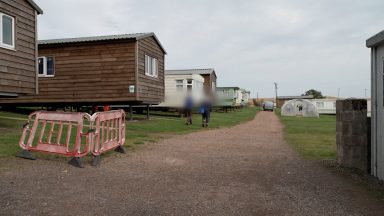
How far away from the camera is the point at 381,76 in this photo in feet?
21.4

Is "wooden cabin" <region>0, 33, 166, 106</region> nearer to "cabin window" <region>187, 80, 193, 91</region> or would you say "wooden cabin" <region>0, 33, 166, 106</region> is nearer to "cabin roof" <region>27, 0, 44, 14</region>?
"cabin roof" <region>27, 0, 44, 14</region>

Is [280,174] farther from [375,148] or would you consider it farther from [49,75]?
[49,75]

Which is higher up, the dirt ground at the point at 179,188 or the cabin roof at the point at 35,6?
the cabin roof at the point at 35,6

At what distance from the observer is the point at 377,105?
6.71 m

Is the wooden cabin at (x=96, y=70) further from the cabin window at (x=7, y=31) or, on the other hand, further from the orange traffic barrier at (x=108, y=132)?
the orange traffic barrier at (x=108, y=132)

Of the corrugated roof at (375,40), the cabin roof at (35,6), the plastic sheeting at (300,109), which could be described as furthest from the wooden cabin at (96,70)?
the plastic sheeting at (300,109)

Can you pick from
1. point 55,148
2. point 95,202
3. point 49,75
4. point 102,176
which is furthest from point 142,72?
point 95,202

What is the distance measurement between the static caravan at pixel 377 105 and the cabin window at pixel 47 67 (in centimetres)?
1673

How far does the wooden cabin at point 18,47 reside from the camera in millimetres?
11797

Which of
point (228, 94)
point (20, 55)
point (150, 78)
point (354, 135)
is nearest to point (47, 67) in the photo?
point (150, 78)

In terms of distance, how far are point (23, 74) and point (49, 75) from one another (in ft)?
20.3

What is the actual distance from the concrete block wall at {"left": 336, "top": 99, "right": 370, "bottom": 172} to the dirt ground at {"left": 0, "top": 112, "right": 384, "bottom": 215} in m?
0.69

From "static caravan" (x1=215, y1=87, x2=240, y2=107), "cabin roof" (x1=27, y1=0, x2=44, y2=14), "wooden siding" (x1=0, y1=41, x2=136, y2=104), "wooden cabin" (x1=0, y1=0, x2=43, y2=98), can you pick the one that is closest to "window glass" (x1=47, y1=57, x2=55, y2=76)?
"wooden siding" (x1=0, y1=41, x2=136, y2=104)

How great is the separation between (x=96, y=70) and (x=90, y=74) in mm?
418
